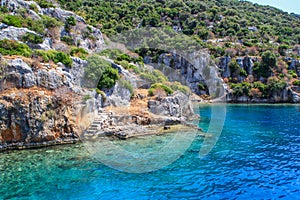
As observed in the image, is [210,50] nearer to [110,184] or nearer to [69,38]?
[69,38]

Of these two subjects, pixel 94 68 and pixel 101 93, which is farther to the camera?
pixel 94 68

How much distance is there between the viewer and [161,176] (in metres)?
13.0

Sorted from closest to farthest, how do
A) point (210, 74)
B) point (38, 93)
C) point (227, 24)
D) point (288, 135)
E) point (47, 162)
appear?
point (47, 162), point (38, 93), point (288, 135), point (210, 74), point (227, 24)

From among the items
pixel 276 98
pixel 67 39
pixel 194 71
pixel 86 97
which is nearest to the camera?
pixel 86 97

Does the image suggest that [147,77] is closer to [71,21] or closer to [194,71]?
[71,21]

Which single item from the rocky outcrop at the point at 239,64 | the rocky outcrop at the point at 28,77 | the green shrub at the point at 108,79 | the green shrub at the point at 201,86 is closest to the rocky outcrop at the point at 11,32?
the rocky outcrop at the point at 28,77

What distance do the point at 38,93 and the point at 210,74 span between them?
54.6 m

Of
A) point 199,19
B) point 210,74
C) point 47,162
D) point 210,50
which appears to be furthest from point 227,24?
point 47,162

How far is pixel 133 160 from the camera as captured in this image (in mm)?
15297

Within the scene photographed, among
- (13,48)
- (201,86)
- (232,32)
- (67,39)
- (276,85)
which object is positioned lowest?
(276,85)

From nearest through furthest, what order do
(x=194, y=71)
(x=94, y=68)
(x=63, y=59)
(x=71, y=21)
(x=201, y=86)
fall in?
(x=63, y=59)
(x=94, y=68)
(x=71, y=21)
(x=201, y=86)
(x=194, y=71)

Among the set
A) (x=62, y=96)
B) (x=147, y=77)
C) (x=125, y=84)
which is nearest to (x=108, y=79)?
(x=125, y=84)

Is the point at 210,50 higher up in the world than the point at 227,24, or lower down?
lower down

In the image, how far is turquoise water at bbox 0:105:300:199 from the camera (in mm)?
10945
